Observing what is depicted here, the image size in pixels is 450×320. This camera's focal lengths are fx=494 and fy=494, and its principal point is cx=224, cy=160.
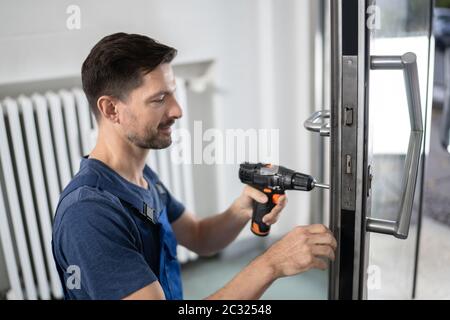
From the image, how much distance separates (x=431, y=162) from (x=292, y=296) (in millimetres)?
1688

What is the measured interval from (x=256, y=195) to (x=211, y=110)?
1.17m

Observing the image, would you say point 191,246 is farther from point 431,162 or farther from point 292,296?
point 431,162

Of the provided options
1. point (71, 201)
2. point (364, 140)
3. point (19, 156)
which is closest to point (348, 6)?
point (364, 140)

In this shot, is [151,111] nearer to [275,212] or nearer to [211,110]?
[275,212]

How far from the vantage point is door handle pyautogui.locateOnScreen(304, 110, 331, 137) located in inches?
38.4

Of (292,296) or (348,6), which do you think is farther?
→ (292,296)

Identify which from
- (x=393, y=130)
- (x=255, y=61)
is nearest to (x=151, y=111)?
(x=393, y=130)

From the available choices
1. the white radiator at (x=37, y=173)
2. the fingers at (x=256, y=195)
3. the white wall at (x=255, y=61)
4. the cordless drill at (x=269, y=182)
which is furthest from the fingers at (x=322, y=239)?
the white radiator at (x=37, y=173)

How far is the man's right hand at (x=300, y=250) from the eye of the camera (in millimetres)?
943

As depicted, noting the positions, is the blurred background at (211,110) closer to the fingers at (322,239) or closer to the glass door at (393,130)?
the glass door at (393,130)

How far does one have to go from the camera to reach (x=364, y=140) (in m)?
0.92

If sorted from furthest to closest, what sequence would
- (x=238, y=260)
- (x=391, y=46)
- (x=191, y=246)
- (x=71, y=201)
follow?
(x=238, y=260) → (x=191, y=246) → (x=391, y=46) → (x=71, y=201)

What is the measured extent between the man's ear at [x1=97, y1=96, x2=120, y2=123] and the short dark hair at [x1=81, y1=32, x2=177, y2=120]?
0.01 m

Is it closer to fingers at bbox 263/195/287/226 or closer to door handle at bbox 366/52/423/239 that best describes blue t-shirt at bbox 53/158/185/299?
fingers at bbox 263/195/287/226
